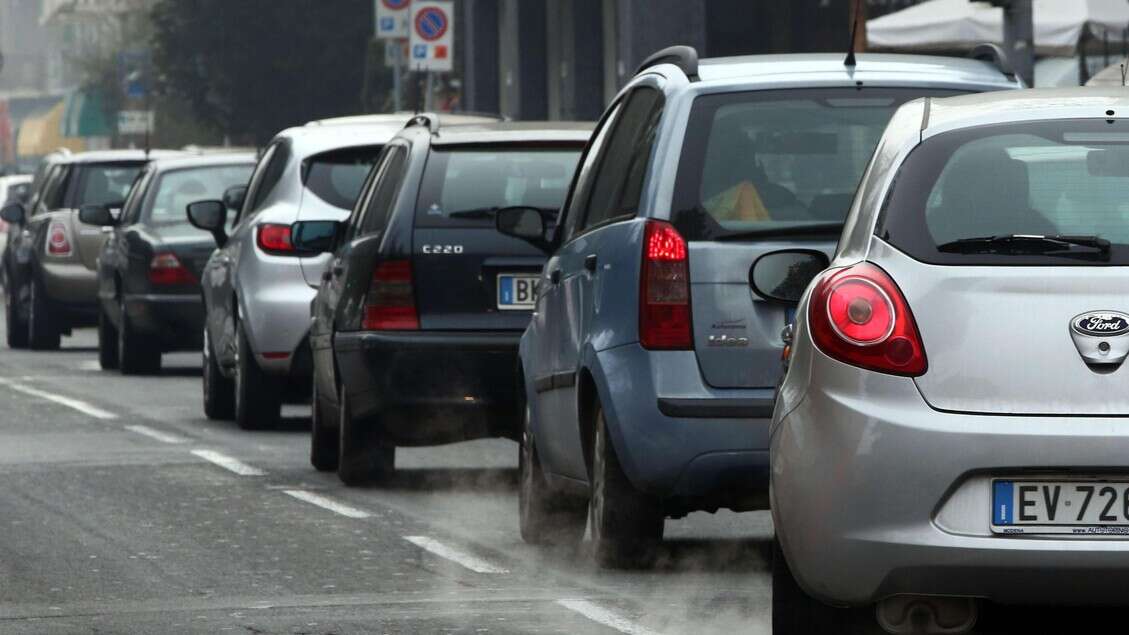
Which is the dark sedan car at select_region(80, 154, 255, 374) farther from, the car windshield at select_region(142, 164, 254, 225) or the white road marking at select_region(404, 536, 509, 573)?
the white road marking at select_region(404, 536, 509, 573)

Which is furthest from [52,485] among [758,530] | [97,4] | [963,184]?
[97,4]

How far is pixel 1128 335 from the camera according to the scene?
228 inches

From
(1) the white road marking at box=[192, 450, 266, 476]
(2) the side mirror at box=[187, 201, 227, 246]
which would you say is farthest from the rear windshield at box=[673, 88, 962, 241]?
(2) the side mirror at box=[187, 201, 227, 246]

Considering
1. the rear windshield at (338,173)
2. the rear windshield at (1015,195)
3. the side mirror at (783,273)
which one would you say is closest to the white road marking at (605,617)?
the side mirror at (783,273)

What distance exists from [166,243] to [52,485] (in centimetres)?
779

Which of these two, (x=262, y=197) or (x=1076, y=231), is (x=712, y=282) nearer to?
(x=1076, y=231)

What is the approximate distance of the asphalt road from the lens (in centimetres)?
789

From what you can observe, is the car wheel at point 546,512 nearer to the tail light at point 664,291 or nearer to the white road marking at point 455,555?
the white road marking at point 455,555

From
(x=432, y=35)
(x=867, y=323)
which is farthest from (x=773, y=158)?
(x=432, y=35)

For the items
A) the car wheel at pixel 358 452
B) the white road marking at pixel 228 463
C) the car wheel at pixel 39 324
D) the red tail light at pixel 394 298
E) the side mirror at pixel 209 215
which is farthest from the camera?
the car wheel at pixel 39 324

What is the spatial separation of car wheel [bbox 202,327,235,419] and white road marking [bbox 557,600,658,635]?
27.6ft

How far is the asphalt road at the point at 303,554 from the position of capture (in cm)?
789

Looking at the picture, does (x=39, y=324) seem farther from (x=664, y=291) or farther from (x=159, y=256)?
(x=664, y=291)

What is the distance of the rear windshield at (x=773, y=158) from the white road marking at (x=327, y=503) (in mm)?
2938
